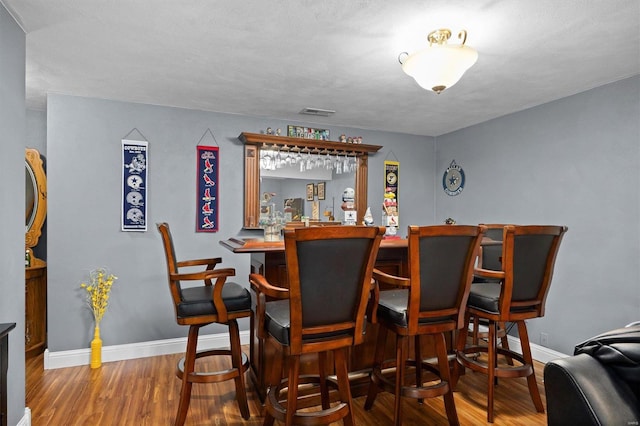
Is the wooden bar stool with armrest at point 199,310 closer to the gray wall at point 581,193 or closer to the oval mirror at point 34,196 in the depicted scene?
the oval mirror at point 34,196

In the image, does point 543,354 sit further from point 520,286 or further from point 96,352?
point 96,352

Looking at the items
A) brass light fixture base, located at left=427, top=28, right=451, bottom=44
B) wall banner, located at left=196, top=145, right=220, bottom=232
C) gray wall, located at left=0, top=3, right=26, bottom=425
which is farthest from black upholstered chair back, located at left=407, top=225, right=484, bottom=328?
wall banner, located at left=196, top=145, right=220, bottom=232

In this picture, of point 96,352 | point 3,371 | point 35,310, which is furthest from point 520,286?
point 35,310

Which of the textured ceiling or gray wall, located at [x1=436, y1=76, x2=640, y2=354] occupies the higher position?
the textured ceiling

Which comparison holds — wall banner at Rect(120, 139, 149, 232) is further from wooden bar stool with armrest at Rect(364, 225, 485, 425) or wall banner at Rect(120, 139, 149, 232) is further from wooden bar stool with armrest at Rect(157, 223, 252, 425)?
wooden bar stool with armrest at Rect(364, 225, 485, 425)

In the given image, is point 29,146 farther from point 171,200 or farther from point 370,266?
point 370,266

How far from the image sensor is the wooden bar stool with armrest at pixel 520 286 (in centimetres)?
222

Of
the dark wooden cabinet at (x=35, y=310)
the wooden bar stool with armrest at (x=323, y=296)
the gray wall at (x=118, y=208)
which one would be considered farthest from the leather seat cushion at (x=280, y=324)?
the dark wooden cabinet at (x=35, y=310)

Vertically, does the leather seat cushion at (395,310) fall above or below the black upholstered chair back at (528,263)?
below

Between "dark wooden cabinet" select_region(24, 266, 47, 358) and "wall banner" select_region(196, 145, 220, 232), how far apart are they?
152 centimetres

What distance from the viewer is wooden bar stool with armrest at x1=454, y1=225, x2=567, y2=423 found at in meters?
2.22

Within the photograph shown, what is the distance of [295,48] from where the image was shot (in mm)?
2361

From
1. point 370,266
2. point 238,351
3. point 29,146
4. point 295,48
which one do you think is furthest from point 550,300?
point 29,146

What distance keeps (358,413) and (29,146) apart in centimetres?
406
